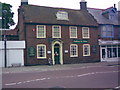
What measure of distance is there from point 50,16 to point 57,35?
303cm

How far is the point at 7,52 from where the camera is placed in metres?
22.3

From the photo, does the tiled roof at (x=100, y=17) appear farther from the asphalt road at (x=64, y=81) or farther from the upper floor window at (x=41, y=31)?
the asphalt road at (x=64, y=81)

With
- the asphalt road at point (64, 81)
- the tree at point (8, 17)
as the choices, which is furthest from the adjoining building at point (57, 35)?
the tree at point (8, 17)

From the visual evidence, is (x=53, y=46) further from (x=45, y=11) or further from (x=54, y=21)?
(x=45, y=11)

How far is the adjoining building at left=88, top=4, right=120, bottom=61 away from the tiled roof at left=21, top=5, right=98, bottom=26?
5.66ft

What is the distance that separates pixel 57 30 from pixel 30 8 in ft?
16.8

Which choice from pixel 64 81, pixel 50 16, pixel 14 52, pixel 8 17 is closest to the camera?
pixel 64 81

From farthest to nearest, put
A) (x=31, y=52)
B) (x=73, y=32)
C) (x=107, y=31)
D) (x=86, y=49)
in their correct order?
(x=107, y=31) → (x=86, y=49) → (x=73, y=32) → (x=31, y=52)

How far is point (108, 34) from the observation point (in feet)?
95.1

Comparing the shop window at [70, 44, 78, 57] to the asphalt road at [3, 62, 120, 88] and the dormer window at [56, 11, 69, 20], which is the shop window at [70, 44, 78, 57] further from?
the asphalt road at [3, 62, 120, 88]

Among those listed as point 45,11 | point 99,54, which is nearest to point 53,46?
point 45,11

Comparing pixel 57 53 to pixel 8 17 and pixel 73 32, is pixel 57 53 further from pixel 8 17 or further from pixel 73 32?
pixel 8 17

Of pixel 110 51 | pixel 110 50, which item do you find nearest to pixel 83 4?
pixel 110 50

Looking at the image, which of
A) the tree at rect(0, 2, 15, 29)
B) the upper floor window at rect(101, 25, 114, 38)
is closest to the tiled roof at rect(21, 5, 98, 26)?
the upper floor window at rect(101, 25, 114, 38)
